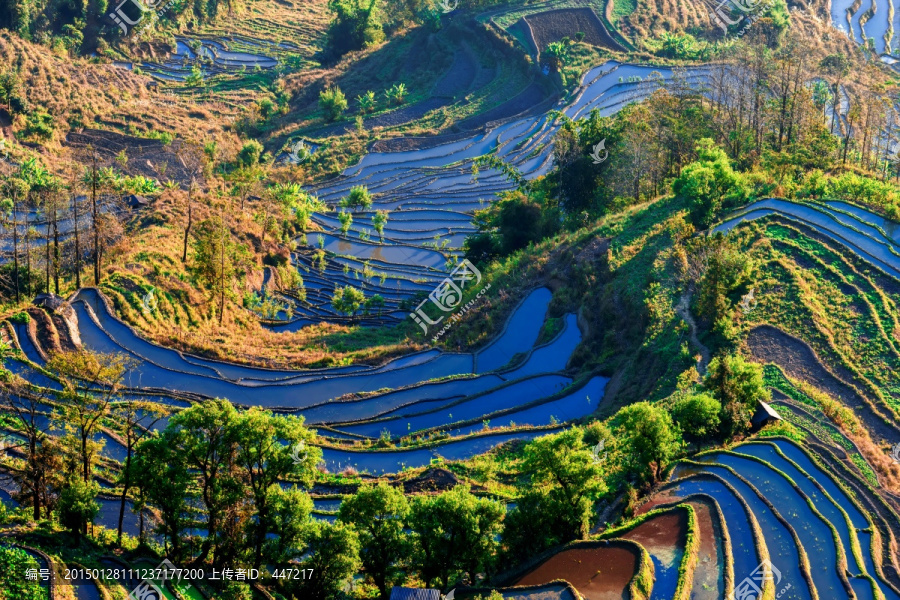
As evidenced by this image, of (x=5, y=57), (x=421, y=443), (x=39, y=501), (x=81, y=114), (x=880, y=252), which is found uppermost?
(x=5, y=57)

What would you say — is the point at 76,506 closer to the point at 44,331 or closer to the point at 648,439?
the point at 44,331

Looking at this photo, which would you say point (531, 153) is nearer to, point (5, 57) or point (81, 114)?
point (81, 114)

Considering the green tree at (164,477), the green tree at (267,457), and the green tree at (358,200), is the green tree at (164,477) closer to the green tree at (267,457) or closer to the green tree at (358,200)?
the green tree at (267,457)

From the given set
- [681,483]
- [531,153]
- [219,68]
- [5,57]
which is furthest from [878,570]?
[219,68]

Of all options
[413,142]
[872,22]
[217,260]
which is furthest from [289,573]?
[872,22]

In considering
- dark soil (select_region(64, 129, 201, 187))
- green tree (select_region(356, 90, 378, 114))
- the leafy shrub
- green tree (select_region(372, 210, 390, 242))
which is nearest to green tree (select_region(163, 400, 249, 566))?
green tree (select_region(372, 210, 390, 242))

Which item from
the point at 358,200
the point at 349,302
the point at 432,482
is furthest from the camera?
the point at 358,200

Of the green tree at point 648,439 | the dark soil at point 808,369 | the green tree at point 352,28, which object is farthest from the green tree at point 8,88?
the dark soil at point 808,369

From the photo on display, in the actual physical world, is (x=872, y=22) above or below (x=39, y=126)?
above
